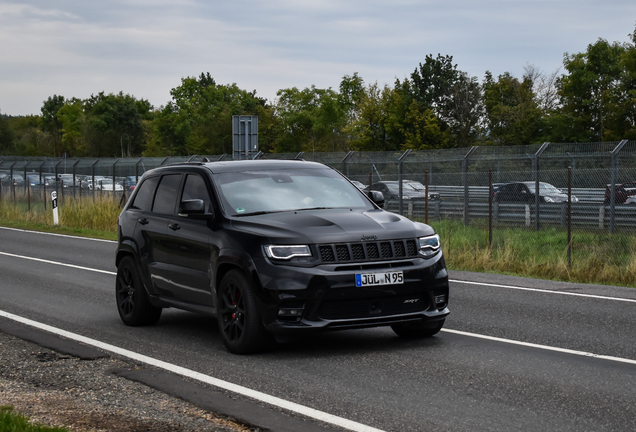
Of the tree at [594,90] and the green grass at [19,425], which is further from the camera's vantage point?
the tree at [594,90]

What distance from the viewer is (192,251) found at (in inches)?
326

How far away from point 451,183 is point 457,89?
5648 cm

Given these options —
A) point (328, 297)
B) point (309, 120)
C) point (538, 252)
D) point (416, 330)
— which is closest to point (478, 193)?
point (538, 252)

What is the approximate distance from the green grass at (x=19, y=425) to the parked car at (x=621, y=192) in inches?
716

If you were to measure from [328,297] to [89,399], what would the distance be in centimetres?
207

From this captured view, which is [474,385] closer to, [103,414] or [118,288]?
[103,414]

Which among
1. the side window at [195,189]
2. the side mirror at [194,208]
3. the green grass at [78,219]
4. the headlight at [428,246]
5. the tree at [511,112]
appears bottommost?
the green grass at [78,219]

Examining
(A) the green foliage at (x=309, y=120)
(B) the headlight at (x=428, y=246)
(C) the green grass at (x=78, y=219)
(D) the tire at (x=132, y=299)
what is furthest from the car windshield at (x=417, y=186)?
(A) the green foliage at (x=309, y=120)

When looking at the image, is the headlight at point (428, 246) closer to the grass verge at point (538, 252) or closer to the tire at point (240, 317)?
the tire at point (240, 317)

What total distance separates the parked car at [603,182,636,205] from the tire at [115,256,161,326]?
1470cm

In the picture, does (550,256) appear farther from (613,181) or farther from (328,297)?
(328,297)

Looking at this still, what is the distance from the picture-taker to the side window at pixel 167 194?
9047mm

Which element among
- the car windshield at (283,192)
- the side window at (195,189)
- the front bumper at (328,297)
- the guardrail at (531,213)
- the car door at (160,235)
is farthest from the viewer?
the guardrail at (531,213)

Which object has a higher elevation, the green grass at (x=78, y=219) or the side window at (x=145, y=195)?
the side window at (x=145, y=195)
